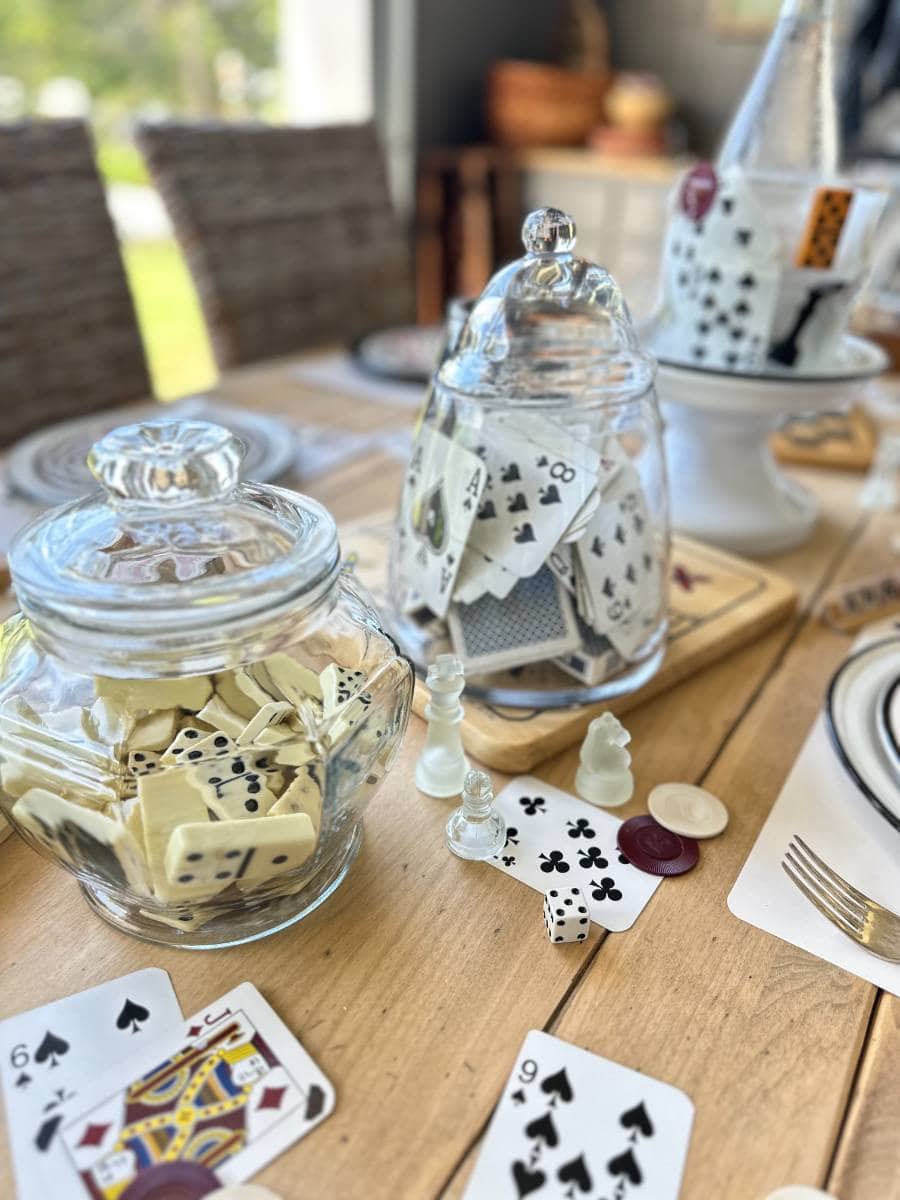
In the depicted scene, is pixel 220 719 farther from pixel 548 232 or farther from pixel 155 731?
pixel 548 232

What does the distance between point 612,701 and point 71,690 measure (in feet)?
1.30

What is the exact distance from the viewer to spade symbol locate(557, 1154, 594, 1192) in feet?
1.29

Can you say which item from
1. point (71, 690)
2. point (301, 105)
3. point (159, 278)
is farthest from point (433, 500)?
point (159, 278)

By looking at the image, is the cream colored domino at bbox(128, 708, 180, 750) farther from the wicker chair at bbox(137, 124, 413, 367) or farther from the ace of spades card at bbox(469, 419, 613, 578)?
the wicker chair at bbox(137, 124, 413, 367)

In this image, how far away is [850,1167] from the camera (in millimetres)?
410

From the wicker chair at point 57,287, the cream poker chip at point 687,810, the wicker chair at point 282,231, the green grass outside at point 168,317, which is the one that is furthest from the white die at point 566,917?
the green grass outside at point 168,317

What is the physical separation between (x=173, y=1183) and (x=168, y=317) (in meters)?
3.25

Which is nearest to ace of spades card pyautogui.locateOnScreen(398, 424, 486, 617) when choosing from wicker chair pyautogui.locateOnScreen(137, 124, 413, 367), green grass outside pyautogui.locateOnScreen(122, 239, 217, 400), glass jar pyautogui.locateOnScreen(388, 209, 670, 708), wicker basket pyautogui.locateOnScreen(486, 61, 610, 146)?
glass jar pyautogui.locateOnScreen(388, 209, 670, 708)

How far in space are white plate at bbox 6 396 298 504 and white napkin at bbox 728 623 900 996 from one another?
62 centimetres

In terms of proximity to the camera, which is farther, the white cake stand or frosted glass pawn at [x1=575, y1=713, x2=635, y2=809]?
the white cake stand

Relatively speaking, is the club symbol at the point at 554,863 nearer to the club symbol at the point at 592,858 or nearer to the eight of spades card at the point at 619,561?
the club symbol at the point at 592,858

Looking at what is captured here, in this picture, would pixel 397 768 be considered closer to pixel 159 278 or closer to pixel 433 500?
pixel 433 500

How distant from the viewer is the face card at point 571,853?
540 mm

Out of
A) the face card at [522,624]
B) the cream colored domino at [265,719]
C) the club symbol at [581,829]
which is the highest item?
the cream colored domino at [265,719]
